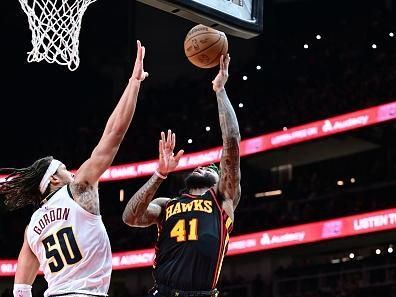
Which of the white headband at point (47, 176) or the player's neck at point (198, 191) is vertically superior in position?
the player's neck at point (198, 191)

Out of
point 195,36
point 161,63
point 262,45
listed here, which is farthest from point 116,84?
point 195,36

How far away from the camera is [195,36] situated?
597 centimetres

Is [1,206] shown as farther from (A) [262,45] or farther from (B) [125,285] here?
(A) [262,45]

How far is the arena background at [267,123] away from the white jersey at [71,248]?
11.5 m

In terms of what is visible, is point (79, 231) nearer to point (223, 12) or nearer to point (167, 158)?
point (167, 158)

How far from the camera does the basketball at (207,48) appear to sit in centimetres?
579

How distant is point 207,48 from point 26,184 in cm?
170

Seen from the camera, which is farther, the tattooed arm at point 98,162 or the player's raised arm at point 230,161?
the player's raised arm at point 230,161

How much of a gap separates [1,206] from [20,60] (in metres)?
3.52

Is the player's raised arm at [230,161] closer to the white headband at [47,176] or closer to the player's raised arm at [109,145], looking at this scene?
the player's raised arm at [109,145]

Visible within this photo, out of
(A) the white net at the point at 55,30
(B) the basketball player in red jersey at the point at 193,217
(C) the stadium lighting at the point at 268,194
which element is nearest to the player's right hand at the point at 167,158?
(B) the basketball player in red jersey at the point at 193,217

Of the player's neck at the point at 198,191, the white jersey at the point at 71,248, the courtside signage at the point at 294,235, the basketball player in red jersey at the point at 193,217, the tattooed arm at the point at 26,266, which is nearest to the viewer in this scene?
the white jersey at the point at 71,248

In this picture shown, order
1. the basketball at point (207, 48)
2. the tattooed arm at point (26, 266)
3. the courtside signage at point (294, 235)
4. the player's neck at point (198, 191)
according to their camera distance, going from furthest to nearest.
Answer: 1. the courtside signage at point (294, 235)
2. the basketball at point (207, 48)
3. the player's neck at point (198, 191)
4. the tattooed arm at point (26, 266)

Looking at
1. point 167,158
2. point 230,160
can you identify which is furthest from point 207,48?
point 167,158
